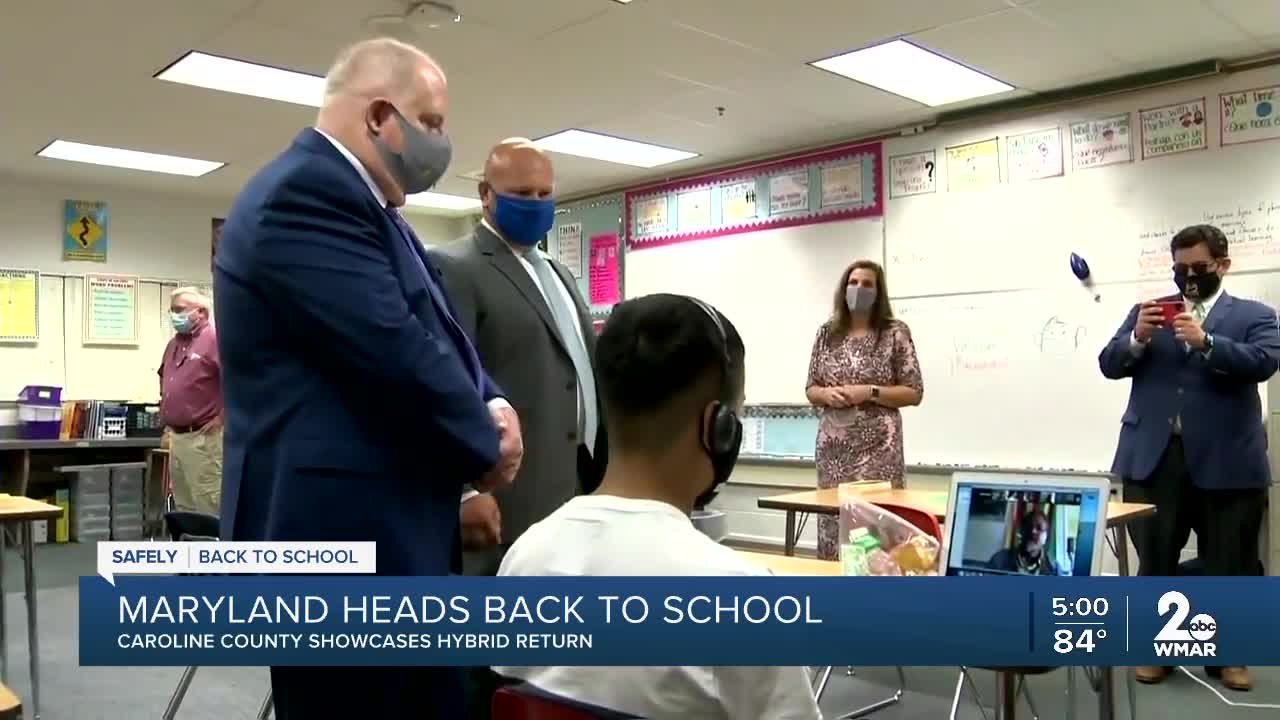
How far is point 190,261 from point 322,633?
770cm

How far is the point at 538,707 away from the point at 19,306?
802cm

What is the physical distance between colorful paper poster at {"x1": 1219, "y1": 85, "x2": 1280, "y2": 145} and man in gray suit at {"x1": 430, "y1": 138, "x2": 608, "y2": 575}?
398cm

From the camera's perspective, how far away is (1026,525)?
159 centimetres

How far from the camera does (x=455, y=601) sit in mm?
1366

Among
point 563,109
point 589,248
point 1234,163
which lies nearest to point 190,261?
point 589,248

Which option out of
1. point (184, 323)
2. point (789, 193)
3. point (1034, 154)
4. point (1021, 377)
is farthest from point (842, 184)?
point (184, 323)

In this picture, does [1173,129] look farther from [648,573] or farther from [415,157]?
→ [648,573]

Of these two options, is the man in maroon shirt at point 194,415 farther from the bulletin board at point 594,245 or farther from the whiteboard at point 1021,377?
the whiteboard at point 1021,377

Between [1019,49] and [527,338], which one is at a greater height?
[1019,49]

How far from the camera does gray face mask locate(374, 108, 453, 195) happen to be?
1.52 m

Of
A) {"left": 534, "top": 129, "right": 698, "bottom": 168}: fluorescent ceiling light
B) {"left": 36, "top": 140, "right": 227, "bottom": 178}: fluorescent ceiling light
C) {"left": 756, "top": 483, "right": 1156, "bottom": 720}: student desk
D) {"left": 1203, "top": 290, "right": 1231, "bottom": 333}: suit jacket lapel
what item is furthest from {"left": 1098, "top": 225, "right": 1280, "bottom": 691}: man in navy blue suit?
{"left": 36, "top": 140, "right": 227, "bottom": 178}: fluorescent ceiling light

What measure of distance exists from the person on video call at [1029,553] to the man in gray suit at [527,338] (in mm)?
768

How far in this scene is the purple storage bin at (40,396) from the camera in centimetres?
732

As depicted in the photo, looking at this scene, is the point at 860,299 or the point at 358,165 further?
the point at 860,299
